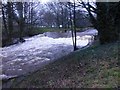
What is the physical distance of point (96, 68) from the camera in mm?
7031

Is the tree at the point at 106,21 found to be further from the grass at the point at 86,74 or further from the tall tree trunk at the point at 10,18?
the tall tree trunk at the point at 10,18

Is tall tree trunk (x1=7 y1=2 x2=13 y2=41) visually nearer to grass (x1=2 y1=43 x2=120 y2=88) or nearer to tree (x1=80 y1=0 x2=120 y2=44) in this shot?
tree (x1=80 y1=0 x2=120 y2=44)

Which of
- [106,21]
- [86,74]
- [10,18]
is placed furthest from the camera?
[10,18]

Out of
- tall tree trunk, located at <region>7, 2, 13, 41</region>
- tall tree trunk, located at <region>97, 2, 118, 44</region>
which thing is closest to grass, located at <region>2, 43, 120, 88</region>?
tall tree trunk, located at <region>97, 2, 118, 44</region>

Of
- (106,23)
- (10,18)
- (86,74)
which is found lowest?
(86,74)

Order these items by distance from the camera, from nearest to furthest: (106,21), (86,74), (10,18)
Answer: (86,74) < (106,21) < (10,18)

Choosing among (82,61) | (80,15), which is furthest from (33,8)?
(82,61)

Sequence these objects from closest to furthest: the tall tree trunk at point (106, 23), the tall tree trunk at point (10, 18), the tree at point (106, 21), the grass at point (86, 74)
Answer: the grass at point (86, 74) < the tree at point (106, 21) < the tall tree trunk at point (106, 23) < the tall tree trunk at point (10, 18)

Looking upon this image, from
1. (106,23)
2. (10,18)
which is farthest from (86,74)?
(10,18)

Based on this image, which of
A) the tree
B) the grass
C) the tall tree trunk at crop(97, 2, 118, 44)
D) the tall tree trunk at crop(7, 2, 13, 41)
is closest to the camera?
Result: the grass

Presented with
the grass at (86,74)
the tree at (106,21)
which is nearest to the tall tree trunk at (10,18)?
the tree at (106,21)

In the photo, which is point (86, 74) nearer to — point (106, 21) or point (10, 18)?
point (106, 21)

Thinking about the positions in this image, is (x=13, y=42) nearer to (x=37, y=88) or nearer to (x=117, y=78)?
(x=37, y=88)

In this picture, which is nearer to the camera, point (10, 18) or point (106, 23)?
point (106, 23)
